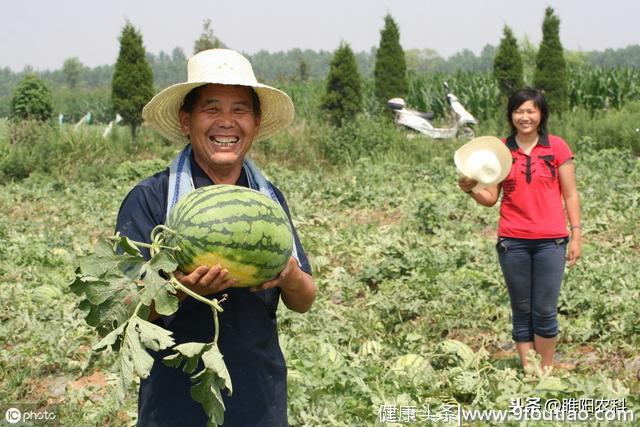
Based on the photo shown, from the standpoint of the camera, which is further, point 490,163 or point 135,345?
point 490,163

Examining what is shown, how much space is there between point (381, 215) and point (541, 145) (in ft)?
17.8

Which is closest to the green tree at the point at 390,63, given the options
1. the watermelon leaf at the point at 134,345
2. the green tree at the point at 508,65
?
the green tree at the point at 508,65

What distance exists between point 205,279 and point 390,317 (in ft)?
11.9

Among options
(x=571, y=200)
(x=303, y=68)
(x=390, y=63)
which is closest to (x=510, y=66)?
(x=390, y=63)

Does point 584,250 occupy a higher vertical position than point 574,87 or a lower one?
lower

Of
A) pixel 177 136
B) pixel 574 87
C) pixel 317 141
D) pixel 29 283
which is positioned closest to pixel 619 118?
pixel 574 87

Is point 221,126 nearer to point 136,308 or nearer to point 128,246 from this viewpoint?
point 128,246

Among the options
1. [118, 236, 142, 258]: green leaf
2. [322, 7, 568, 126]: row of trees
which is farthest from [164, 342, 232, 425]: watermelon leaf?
[322, 7, 568, 126]: row of trees

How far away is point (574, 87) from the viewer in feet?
67.8

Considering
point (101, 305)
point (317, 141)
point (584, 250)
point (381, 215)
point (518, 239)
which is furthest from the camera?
point (317, 141)

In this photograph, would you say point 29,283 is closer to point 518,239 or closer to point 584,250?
point 518,239

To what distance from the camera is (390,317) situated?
210 inches

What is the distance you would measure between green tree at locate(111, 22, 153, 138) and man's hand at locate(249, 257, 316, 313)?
46.3ft

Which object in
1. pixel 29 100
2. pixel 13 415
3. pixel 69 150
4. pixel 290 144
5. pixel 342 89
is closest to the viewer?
pixel 13 415
